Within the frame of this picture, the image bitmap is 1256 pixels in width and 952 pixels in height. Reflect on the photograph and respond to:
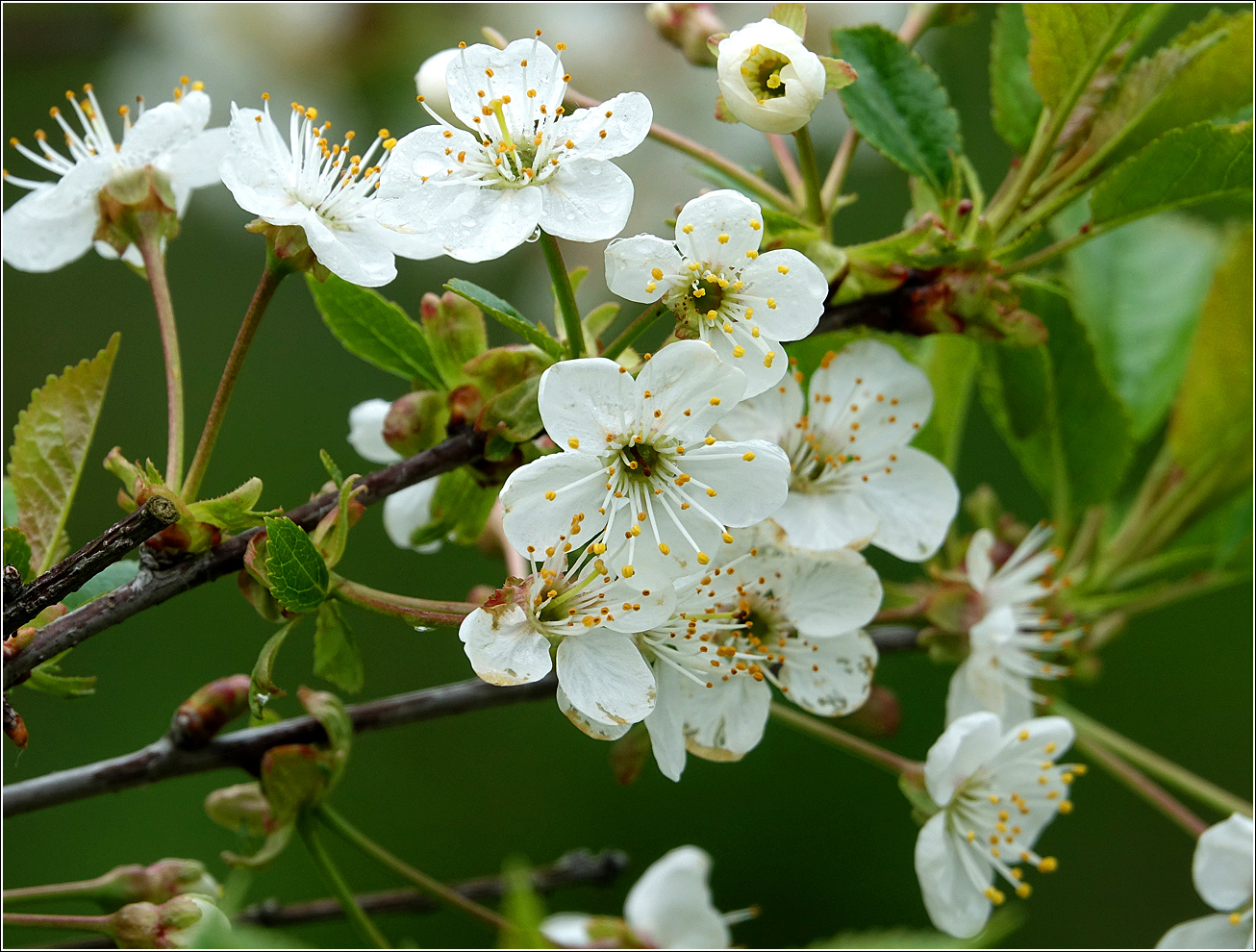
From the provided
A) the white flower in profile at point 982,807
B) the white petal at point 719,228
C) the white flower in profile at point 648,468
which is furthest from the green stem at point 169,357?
the white flower in profile at point 982,807

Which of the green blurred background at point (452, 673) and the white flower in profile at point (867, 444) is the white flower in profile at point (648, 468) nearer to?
the white flower in profile at point (867, 444)

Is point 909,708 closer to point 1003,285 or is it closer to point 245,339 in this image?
point 1003,285

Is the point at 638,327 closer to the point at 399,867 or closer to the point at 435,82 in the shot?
the point at 435,82

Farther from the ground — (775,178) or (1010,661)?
(775,178)

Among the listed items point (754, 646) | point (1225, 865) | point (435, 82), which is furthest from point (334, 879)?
point (1225, 865)

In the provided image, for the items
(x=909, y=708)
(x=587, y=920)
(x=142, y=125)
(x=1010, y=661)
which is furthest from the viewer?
(x=909, y=708)

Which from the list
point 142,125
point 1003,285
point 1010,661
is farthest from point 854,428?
point 142,125

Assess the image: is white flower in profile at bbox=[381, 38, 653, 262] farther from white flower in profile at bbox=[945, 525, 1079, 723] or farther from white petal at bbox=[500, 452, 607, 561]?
white flower in profile at bbox=[945, 525, 1079, 723]
